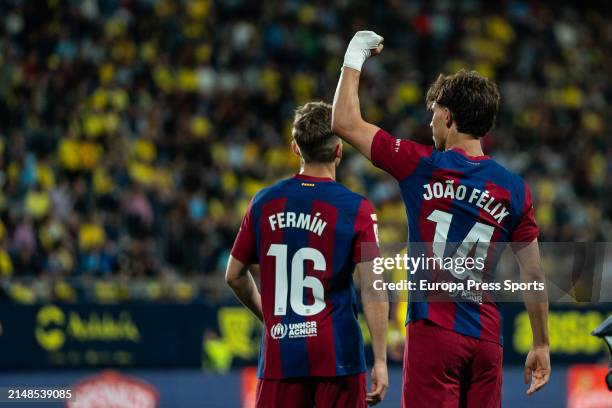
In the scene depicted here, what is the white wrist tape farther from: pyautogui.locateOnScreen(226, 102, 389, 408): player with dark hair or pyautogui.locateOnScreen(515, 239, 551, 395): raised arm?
pyautogui.locateOnScreen(515, 239, 551, 395): raised arm

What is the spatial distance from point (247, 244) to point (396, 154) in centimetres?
90

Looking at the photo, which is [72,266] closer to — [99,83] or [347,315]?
[99,83]

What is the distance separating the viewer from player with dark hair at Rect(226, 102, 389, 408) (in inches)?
198

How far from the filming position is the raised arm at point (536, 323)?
4.78 m

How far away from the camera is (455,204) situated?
4766 millimetres

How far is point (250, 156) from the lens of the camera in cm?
1764

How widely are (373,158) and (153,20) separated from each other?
49.4ft

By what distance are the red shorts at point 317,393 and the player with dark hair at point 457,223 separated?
35 cm

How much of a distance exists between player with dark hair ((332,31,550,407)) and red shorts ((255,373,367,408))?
1.14ft

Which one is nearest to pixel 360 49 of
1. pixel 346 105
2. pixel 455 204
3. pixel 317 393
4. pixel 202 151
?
pixel 346 105

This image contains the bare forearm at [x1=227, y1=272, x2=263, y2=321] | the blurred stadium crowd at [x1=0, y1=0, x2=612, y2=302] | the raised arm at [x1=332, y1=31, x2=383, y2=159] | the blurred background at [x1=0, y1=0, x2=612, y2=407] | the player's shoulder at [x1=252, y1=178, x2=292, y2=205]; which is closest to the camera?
the raised arm at [x1=332, y1=31, x2=383, y2=159]

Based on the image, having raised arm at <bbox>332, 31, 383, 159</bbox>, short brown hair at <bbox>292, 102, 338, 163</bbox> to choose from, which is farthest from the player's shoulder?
raised arm at <bbox>332, 31, 383, 159</bbox>

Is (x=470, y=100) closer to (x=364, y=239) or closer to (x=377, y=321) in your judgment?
(x=364, y=239)

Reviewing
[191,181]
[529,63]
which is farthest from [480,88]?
[529,63]
